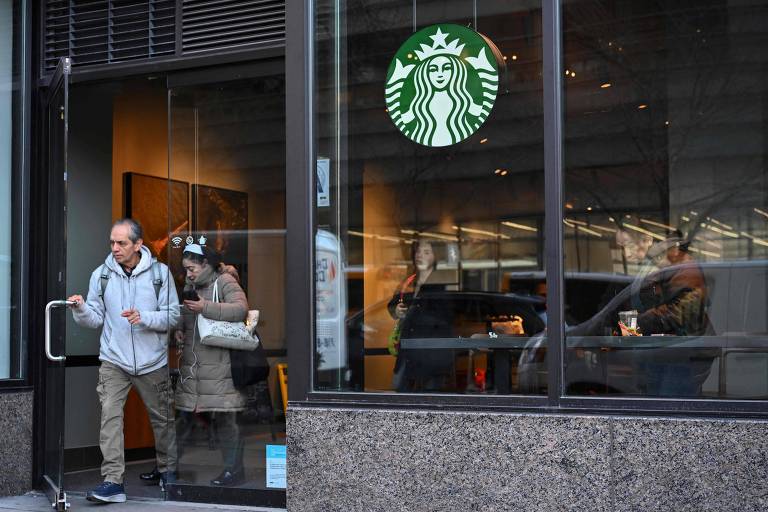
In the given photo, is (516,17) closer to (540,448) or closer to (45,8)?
(540,448)

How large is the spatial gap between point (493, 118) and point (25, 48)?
11.7 feet

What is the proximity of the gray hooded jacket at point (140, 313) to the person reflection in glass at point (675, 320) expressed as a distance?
309 centimetres

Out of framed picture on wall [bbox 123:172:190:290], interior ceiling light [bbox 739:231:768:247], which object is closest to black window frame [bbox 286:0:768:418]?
framed picture on wall [bbox 123:172:190:290]

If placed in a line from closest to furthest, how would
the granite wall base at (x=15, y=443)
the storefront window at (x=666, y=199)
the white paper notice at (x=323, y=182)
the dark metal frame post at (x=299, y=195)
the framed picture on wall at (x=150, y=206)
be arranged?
the storefront window at (x=666, y=199) → the dark metal frame post at (x=299, y=195) → the white paper notice at (x=323, y=182) → the granite wall base at (x=15, y=443) → the framed picture on wall at (x=150, y=206)

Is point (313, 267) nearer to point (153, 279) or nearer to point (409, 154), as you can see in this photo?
point (153, 279)

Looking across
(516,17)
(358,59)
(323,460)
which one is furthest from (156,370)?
(516,17)

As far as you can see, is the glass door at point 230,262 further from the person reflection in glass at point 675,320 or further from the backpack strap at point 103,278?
the person reflection in glass at point 675,320

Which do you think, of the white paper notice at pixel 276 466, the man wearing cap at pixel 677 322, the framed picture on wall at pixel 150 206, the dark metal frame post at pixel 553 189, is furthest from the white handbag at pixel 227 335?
the man wearing cap at pixel 677 322

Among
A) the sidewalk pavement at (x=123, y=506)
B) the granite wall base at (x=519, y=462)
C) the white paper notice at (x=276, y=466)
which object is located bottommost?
the sidewalk pavement at (x=123, y=506)

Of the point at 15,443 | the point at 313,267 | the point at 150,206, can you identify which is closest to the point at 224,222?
the point at 313,267

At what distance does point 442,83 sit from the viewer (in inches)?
236

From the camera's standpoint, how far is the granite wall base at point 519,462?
464 cm

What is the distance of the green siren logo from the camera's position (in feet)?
19.7

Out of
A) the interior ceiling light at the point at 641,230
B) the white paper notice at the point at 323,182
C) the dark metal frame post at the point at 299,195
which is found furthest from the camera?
the interior ceiling light at the point at 641,230
